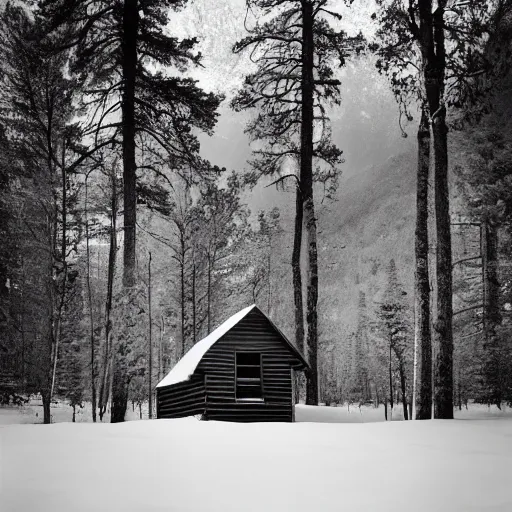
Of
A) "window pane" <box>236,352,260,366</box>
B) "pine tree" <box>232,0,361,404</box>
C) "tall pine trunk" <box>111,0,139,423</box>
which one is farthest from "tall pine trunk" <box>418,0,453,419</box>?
"tall pine trunk" <box>111,0,139,423</box>

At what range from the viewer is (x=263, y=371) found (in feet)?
57.2

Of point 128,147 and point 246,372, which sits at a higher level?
point 128,147

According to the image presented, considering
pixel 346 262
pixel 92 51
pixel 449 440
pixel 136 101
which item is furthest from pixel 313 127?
pixel 346 262

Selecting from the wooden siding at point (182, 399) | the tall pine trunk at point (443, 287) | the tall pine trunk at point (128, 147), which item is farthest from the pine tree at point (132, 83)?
the tall pine trunk at point (443, 287)

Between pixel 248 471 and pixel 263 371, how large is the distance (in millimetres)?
11240

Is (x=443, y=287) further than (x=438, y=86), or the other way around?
(x=438, y=86)

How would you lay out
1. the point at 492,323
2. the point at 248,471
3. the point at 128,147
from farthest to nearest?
the point at 492,323, the point at 128,147, the point at 248,471

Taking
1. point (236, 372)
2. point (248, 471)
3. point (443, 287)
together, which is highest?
point (443, 287)

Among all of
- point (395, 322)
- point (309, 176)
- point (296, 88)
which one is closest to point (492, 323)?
point (309, 176)

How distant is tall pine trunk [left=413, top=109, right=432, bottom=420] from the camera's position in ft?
47.3

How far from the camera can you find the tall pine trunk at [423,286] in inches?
567

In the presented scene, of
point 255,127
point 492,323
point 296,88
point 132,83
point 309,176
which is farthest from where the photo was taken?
point 492,323

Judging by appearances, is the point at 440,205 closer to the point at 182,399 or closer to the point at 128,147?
the point at 128,147

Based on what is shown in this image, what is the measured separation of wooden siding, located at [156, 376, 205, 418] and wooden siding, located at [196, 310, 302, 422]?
1.23 feet
